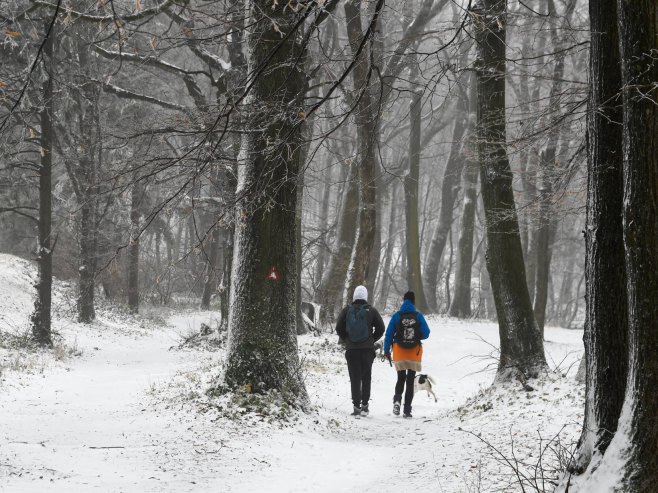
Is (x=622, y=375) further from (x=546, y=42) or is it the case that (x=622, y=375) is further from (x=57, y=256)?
(x=57, y=256)

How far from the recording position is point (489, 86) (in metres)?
10.1

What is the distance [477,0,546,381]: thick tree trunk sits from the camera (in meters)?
9.73

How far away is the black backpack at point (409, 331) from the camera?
33.3ft

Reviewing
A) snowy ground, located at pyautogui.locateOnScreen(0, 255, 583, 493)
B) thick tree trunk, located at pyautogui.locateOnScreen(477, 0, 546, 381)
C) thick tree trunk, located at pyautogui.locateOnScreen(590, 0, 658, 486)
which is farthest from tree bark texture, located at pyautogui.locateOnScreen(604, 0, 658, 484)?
thick tree trunk, located at pyautogui.locateOnScreen(477, 0, 546, 381)

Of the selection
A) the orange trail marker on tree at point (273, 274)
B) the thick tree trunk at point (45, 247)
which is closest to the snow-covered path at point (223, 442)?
the orange trail marker on tree at point (273, 274)

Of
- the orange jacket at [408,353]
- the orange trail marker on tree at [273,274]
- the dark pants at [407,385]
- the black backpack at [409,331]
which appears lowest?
the dark pants at [407,385]

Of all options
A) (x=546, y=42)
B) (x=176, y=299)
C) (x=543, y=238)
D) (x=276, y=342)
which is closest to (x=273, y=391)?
(x=276, y=342)

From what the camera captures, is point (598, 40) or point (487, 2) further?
point (487, 2)

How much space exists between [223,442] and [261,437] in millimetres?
494

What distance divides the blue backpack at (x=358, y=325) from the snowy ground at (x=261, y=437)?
46.9 inches

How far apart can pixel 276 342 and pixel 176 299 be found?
2687 cm

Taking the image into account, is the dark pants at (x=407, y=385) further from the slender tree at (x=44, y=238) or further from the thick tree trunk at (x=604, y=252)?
the slender tree at (x=44, y=238)

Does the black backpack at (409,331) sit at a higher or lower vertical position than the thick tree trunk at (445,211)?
lower

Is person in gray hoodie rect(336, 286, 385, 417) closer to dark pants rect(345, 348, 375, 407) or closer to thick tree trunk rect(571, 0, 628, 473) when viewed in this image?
dark pants rect(345, 348, 375, 407)
